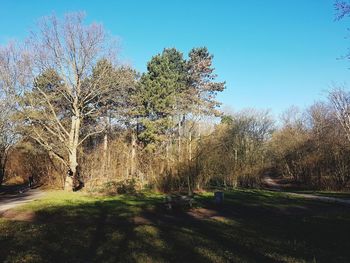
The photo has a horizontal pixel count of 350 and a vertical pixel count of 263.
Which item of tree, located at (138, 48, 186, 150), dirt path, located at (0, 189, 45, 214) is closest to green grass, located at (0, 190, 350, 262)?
dirt path, located at (0, 189, 45, 214)

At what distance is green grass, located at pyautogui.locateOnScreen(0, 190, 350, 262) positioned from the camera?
7605 millimetres

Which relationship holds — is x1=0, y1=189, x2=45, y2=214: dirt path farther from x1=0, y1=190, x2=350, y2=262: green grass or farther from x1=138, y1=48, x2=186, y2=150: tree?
x1=138, y1=48, x2=186, y2=150: tree

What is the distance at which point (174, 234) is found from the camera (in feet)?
33.1

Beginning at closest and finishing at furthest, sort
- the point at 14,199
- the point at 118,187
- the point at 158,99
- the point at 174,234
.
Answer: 1. the point at 174,234
2. the point at 14,199
3. the point at 118,187
4. the point at 158,99

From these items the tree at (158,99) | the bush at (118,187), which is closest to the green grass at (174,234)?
the bush at (118,187)

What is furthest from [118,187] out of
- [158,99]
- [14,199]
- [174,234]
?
[158,99]

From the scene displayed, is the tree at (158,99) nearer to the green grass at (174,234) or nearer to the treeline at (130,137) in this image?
the treeline at (130,137)

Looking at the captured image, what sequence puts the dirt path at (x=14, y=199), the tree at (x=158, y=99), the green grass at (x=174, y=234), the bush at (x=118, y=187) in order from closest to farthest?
1. the green grass at (x=174, y=234)
2. the dirt path at (x=14, y=199)
3. the bush at (x=118, y=187)
4. the tree at (x=158, y=99)

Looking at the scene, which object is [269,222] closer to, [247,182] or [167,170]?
[167,170]

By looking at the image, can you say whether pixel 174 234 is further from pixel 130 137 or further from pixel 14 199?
pixel 130 137

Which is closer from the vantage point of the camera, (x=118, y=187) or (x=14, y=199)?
(x=14, y=199)

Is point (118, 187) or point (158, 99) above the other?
point (158, 99)

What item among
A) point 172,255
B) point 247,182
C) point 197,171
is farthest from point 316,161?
point 172,255

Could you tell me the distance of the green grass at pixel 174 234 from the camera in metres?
7.61
